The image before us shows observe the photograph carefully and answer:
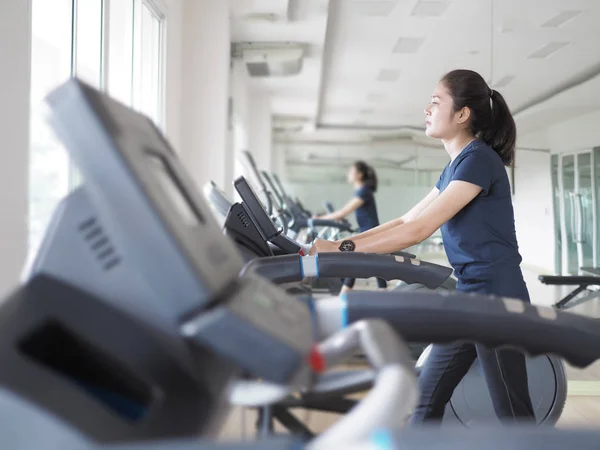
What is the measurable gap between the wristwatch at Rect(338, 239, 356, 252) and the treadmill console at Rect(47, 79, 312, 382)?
121 cm

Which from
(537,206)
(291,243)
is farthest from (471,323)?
(537,206)

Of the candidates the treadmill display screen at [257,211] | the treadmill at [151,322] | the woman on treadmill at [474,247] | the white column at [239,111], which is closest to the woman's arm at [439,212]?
the woman on treadmill at [474,247]

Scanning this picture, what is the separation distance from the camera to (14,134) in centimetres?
197

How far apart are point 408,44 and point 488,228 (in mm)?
3694

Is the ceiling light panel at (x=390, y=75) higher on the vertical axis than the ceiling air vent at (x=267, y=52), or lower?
lower

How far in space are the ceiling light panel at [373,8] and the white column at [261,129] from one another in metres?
5.16

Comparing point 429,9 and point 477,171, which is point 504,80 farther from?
point 477,171

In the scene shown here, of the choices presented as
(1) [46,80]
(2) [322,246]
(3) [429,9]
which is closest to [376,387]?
(2) [322,246]

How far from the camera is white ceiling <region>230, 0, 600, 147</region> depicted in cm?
453

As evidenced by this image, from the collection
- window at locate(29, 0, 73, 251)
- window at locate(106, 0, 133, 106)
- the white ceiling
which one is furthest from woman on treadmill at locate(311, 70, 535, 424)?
the white ceiling

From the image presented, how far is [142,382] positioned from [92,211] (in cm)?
16

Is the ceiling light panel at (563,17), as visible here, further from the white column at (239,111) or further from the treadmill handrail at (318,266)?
the treadmill handrail at (318,266)

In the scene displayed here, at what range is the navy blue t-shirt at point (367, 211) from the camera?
5691 millimetres

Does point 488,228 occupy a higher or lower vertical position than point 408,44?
lower
